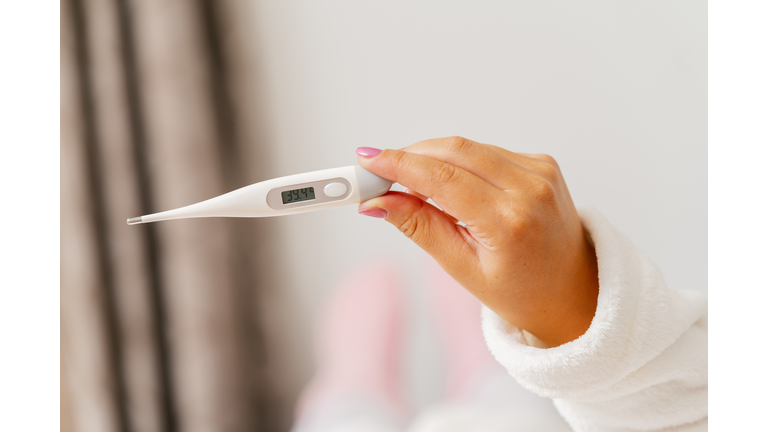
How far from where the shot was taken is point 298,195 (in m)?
0.54

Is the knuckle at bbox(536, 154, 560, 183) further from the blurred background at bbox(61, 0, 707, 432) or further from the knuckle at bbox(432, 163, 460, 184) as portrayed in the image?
the blurred background at bbox(61, 0, 707, 432)

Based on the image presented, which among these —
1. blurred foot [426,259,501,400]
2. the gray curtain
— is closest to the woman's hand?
blurred foot [426,259,501,400]

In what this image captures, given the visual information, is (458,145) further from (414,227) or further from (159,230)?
(159,230)

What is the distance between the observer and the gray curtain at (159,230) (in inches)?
31.4

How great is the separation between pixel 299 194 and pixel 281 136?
32 cm

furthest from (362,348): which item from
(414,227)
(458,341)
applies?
(414,227)

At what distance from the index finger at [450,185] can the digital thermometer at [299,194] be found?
0.05 metres

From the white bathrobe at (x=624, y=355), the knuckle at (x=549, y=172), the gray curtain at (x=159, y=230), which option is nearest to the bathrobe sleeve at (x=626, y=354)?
the white bathrobe at (x=624, y=355)

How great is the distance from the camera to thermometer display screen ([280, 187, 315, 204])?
21.0 inches

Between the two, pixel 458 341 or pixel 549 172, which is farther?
pixel 458 341

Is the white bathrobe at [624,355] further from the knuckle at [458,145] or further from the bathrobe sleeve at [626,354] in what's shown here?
the knuckle at [458,145]

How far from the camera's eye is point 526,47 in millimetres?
801

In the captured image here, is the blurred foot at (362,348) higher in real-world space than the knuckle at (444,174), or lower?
lower

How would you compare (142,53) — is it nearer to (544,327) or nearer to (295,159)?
(295,159)
